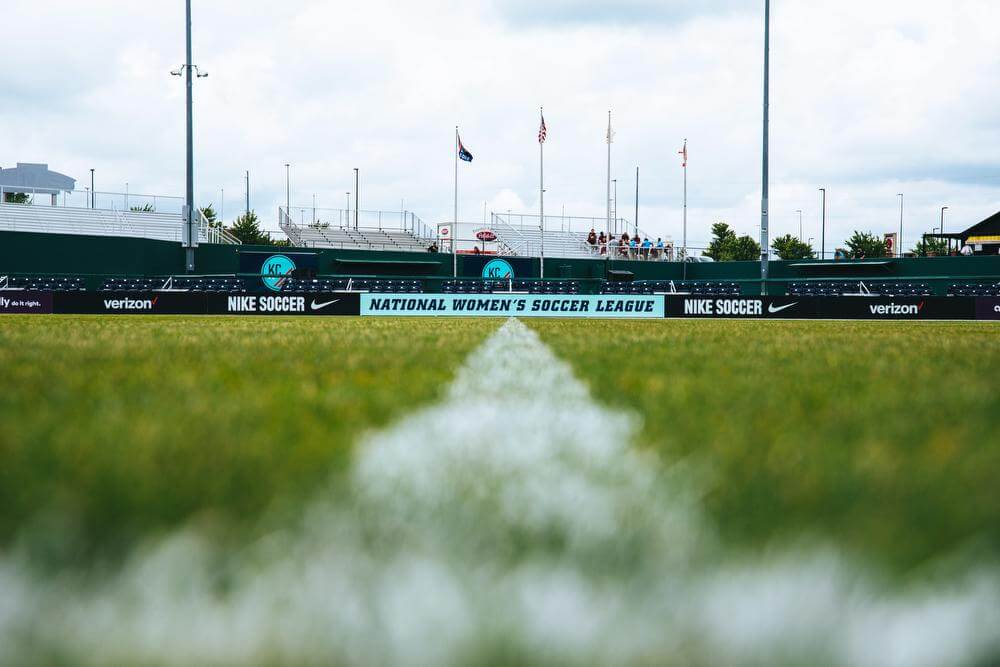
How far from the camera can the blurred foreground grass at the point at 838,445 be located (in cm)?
152

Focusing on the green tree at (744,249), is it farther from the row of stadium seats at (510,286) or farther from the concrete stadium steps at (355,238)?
the row of stadium seats at (510,286)

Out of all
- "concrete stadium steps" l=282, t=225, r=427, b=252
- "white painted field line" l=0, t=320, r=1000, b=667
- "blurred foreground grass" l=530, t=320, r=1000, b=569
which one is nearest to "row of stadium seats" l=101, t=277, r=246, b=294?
"concrete stadium steps" l=282, t=225, r=427, b=252

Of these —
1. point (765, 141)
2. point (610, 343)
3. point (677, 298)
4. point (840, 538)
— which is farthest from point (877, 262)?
point (840, 538)

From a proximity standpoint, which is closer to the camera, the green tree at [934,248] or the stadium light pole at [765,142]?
the stadium light pole at [765,142]

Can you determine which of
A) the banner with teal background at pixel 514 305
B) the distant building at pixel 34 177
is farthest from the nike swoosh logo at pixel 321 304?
the distant building at pixel 34 177

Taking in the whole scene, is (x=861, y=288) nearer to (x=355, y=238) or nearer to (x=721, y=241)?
(x=355, y=238)

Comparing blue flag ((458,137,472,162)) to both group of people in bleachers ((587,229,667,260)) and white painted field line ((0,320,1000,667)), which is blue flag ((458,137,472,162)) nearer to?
group of people in bleachers ((587,229,667,260))

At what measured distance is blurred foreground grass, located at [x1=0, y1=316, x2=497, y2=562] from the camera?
5.32ft

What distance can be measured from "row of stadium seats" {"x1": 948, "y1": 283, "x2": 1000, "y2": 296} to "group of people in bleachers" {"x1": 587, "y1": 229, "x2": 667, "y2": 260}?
19.7 meters

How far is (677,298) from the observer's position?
26641 mm

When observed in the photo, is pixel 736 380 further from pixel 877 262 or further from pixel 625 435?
pixel 877 262

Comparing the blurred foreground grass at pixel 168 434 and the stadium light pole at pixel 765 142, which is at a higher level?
the stadium light pole at pixel 765 142

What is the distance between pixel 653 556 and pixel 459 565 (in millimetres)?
317

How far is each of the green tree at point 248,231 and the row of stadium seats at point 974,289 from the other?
51797mm
